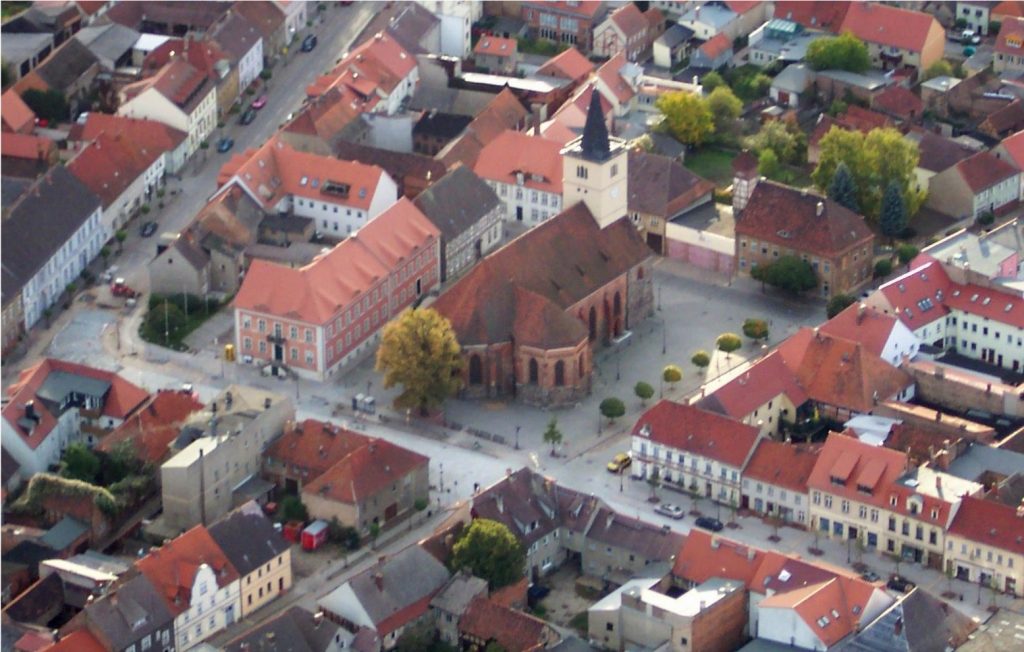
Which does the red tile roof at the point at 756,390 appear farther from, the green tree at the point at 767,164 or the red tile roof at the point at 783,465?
the green tree at the point at 767,164

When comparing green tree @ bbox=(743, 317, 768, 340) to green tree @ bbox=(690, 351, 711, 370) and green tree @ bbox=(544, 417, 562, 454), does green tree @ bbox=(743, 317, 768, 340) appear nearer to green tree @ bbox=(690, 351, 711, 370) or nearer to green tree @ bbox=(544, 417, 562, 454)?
green tree @ bbox=(690, 351, 711, 370)

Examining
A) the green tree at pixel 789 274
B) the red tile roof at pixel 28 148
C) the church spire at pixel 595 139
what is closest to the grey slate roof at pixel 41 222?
the red tile roof at pixel 28 148

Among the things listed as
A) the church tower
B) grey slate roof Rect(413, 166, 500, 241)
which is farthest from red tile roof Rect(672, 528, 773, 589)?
grey slate roof Rect(413, 166, 500, 241)

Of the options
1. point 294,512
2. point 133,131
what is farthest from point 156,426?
point 133,131

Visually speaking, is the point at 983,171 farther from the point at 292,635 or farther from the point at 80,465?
the point at 292,635

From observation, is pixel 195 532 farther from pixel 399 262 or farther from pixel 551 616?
pixel 399 262

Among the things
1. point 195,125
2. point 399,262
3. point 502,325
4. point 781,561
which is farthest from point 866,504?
point 195,125
